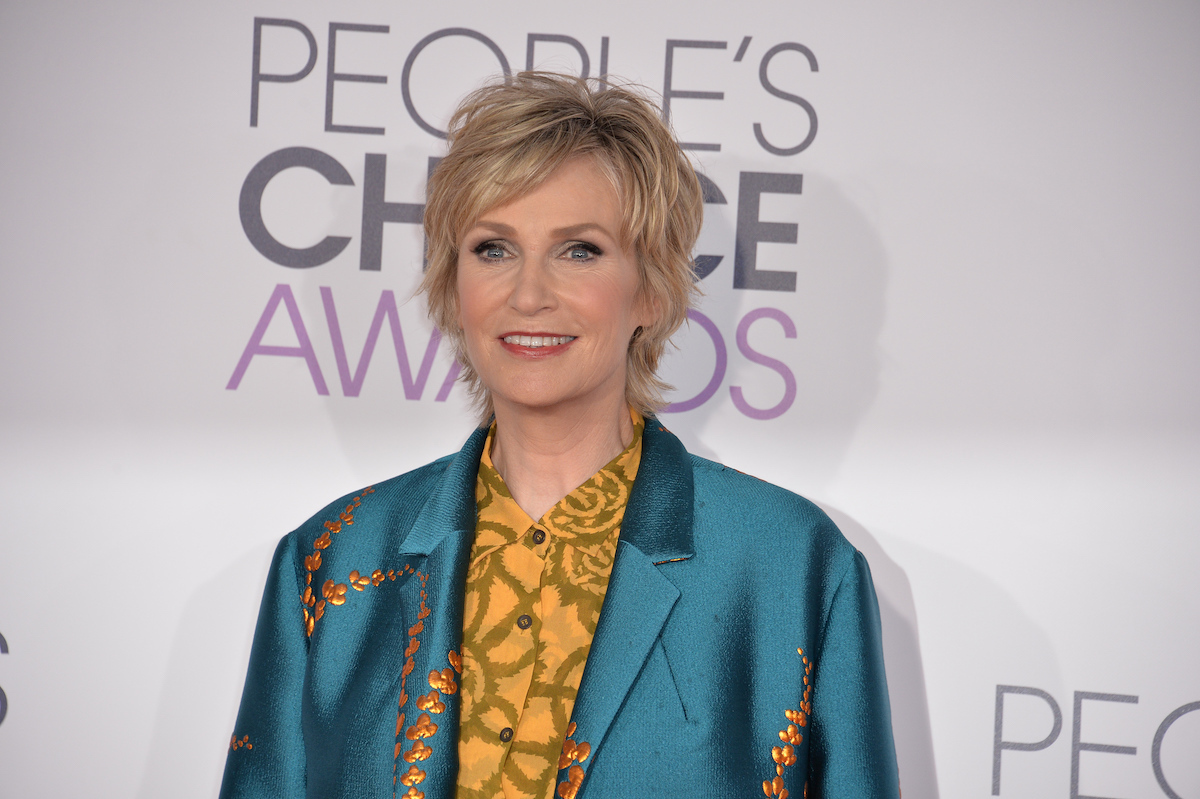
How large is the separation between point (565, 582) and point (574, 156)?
583mm

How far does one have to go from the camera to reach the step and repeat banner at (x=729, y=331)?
1764 mm

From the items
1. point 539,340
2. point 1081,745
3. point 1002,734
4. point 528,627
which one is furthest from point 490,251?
point 1081,745

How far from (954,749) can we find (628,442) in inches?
35.6

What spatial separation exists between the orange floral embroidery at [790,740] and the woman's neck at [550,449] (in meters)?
0.39

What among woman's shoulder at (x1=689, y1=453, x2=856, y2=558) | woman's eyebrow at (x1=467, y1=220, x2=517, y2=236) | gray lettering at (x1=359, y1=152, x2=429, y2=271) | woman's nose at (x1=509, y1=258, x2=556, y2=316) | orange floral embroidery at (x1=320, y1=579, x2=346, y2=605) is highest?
gray lettering at (x1=359, y1=152, x2=429, y2=271)

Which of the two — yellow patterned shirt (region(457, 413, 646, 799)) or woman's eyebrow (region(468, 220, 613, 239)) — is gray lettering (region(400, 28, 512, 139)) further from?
yellow patterned shirt (region(457, 413, 646, 799))

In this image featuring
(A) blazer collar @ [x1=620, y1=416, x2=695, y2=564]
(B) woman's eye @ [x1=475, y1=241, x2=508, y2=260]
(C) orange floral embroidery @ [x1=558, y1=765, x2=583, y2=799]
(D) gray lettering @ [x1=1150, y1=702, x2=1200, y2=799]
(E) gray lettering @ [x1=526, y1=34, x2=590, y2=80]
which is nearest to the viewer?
(C) orange floral embroidery @ [x1=558, y1=765, x2=583, y2=799]

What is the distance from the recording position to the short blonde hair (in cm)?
133

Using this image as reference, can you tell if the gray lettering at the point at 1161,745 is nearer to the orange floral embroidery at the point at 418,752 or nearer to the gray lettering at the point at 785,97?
the gray lettering at the point at 785,97

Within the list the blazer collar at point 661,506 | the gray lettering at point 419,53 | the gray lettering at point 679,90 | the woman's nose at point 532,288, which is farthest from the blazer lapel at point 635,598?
the gray lettering at point 419,53

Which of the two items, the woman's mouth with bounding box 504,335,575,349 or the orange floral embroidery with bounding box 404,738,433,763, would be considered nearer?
the orange floral embroidery with bounding box 404,738,433,763

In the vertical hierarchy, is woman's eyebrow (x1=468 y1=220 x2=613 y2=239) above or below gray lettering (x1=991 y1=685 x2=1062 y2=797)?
above

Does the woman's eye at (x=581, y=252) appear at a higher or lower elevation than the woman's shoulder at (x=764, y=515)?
higher

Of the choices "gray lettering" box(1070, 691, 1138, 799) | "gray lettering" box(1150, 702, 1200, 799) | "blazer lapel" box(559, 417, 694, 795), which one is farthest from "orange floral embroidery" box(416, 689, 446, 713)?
"gray lettering" box(1150, 702, 1200, 799)
